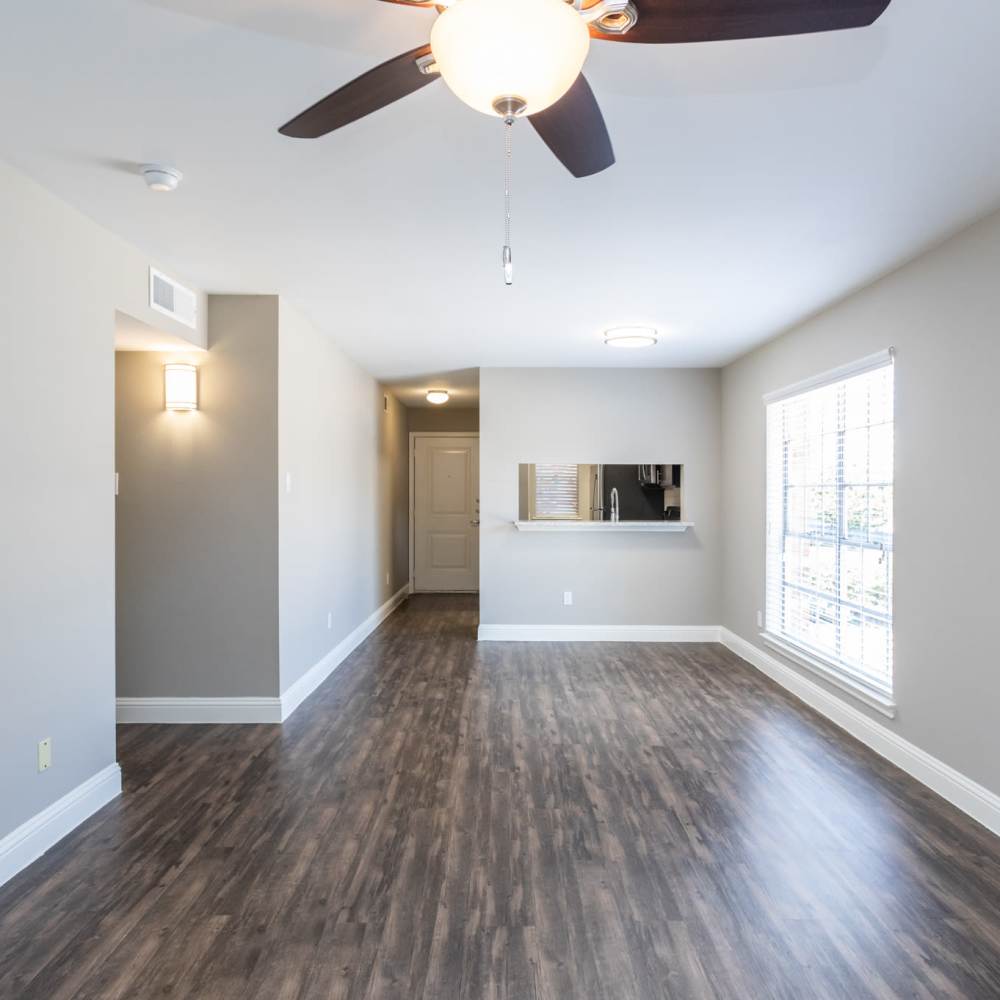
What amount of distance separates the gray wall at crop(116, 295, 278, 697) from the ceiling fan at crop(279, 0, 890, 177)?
2.67 metres

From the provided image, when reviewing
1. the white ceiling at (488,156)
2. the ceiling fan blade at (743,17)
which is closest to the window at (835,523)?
the white ceiling at (488,156)

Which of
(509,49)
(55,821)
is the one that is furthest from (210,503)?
(509,49)

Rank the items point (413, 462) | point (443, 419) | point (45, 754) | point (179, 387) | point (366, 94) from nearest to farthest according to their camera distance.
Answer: point (366, 94) → point (45, 754) → point (179, 387) → point (413, 462) → point (443, 419)

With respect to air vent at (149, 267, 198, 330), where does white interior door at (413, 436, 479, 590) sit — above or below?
below

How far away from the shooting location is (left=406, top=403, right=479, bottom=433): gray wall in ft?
29.3

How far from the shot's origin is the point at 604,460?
614 centimetres

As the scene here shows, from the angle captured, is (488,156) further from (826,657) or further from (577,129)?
(826,657)

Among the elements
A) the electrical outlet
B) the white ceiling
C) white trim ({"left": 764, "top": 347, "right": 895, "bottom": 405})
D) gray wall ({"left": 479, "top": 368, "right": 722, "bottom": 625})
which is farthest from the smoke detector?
gray wall ({"left": 479, "top": 368, "right": 722, "bottom": 625})

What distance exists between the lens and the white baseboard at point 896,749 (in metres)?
2.75

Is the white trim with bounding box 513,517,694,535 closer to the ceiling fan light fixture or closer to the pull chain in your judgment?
the ceiling fan light fixture

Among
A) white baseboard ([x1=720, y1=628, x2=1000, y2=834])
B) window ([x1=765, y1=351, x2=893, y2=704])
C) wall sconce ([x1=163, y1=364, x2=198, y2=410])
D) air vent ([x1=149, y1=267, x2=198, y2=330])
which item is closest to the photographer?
white baseboard ([x1=720, y1=628, x2=1000, y2=834])

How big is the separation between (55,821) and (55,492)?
1.25 metres

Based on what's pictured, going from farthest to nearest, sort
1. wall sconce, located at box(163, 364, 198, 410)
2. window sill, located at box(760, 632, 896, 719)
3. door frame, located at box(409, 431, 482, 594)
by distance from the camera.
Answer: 1. door frame, located at box(409, 431, 482, 594)
2. wall sconce, located at box(163, 364, 198, 410)
3. window sill, located at box(760, 632, 896, 719)

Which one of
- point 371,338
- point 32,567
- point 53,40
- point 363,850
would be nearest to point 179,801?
point 363,850
